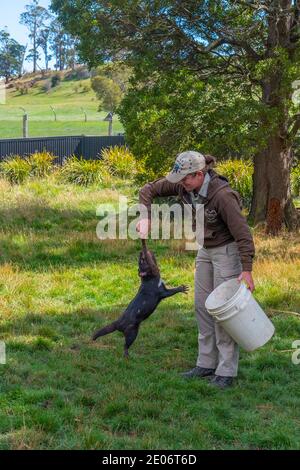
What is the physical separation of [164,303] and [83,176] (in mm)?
9849

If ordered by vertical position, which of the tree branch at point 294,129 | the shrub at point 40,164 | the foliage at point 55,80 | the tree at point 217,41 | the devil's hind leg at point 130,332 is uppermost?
the foliage at point 55,80

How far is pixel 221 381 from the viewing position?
591 centimetres

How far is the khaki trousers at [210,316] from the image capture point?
5.82 metres

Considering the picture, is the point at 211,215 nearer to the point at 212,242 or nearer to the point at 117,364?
the point at 212,242

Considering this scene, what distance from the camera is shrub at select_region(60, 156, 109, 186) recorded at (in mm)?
18234

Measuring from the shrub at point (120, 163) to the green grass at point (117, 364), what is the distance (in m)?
7.28

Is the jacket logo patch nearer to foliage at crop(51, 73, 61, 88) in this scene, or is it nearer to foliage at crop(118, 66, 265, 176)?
foliage at crop(118, 66, 265, 176)

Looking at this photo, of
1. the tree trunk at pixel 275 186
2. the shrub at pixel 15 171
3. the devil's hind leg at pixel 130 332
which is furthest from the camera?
the shrub at pixel 15 171

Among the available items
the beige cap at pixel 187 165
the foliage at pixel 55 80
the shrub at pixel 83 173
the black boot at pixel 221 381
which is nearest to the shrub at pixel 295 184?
the shrub at pixel 83 173

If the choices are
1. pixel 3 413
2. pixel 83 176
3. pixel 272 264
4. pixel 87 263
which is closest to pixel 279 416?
pixel 3 413

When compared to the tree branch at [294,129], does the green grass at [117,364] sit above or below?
below

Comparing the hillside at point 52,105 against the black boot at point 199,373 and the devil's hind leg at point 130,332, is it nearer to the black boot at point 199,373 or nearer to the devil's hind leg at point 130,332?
the devil's hind leg at point 130,332

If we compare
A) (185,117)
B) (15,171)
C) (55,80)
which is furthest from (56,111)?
(185,117)
